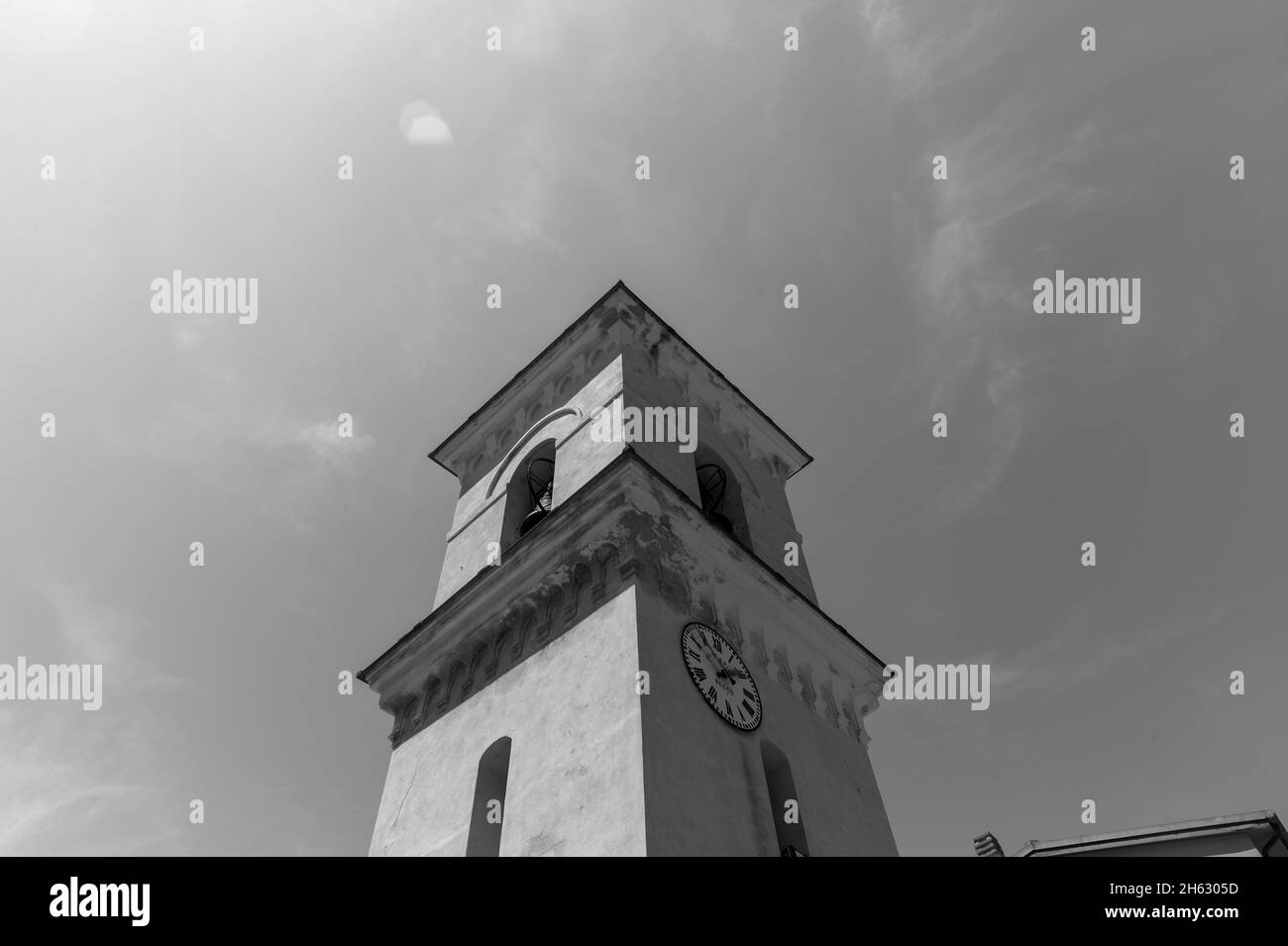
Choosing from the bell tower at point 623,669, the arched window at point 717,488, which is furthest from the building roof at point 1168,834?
the arched window at point 717,488

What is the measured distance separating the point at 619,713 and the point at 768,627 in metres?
4.29

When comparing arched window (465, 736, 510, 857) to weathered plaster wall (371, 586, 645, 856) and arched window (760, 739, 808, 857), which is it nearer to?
weathered plaster wall (371, 586, 645, 856)

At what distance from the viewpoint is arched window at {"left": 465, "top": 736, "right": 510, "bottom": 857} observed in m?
10.8

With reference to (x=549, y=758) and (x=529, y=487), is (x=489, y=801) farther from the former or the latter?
(x=529, y=487)

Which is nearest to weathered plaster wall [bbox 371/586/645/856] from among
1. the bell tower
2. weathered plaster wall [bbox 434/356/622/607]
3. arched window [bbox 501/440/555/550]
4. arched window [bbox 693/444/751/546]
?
the bell tower

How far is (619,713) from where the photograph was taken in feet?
32.4

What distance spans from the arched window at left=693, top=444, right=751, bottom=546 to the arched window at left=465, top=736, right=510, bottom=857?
6344 mm

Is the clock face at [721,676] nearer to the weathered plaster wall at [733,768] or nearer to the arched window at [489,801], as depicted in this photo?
the weathered plaster wall at [733,768]

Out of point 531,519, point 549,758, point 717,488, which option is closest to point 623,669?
point 549,758

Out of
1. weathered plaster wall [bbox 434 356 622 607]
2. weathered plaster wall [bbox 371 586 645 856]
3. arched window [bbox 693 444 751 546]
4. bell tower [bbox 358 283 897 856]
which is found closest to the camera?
weathered plaster wall [bbox 371 586 645 856]

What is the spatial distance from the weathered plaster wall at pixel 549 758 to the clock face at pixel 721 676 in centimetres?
108

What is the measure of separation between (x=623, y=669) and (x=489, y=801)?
268 centimetres
